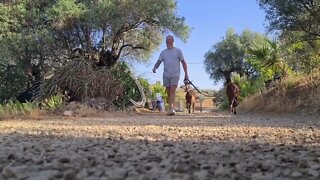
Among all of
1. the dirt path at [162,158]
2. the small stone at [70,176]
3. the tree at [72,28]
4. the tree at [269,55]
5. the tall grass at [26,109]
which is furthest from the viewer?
the tree at [269,55]

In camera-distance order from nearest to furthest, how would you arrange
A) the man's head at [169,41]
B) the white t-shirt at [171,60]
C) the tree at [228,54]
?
the white t-shirt at [171,60] → the man's head at [169,41] → the tree at [228,54]

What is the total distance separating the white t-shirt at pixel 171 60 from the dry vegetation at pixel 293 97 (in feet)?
10.1

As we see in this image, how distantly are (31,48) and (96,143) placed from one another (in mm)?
9123

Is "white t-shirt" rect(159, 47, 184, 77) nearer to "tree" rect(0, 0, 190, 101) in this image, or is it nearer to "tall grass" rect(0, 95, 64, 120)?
"tall grass" rect(0, 95, 64, 120)

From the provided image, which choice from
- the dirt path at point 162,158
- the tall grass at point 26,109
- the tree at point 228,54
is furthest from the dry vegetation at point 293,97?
the tree at point 228,54

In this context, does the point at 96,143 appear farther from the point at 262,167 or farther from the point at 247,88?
the point at 247,88

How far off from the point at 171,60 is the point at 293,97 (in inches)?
148

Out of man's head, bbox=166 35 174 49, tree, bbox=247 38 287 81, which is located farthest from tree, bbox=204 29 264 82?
man's head, bbox=166 35 174 49

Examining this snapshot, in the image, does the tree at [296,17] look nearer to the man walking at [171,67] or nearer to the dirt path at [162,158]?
the man walking at [171,67]

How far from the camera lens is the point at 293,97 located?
1069 centimetres

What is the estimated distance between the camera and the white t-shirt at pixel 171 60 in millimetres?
8648

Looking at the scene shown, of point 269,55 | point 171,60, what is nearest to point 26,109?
point 171,60

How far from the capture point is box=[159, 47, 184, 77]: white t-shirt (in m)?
8.65

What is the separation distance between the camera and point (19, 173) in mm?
2062
